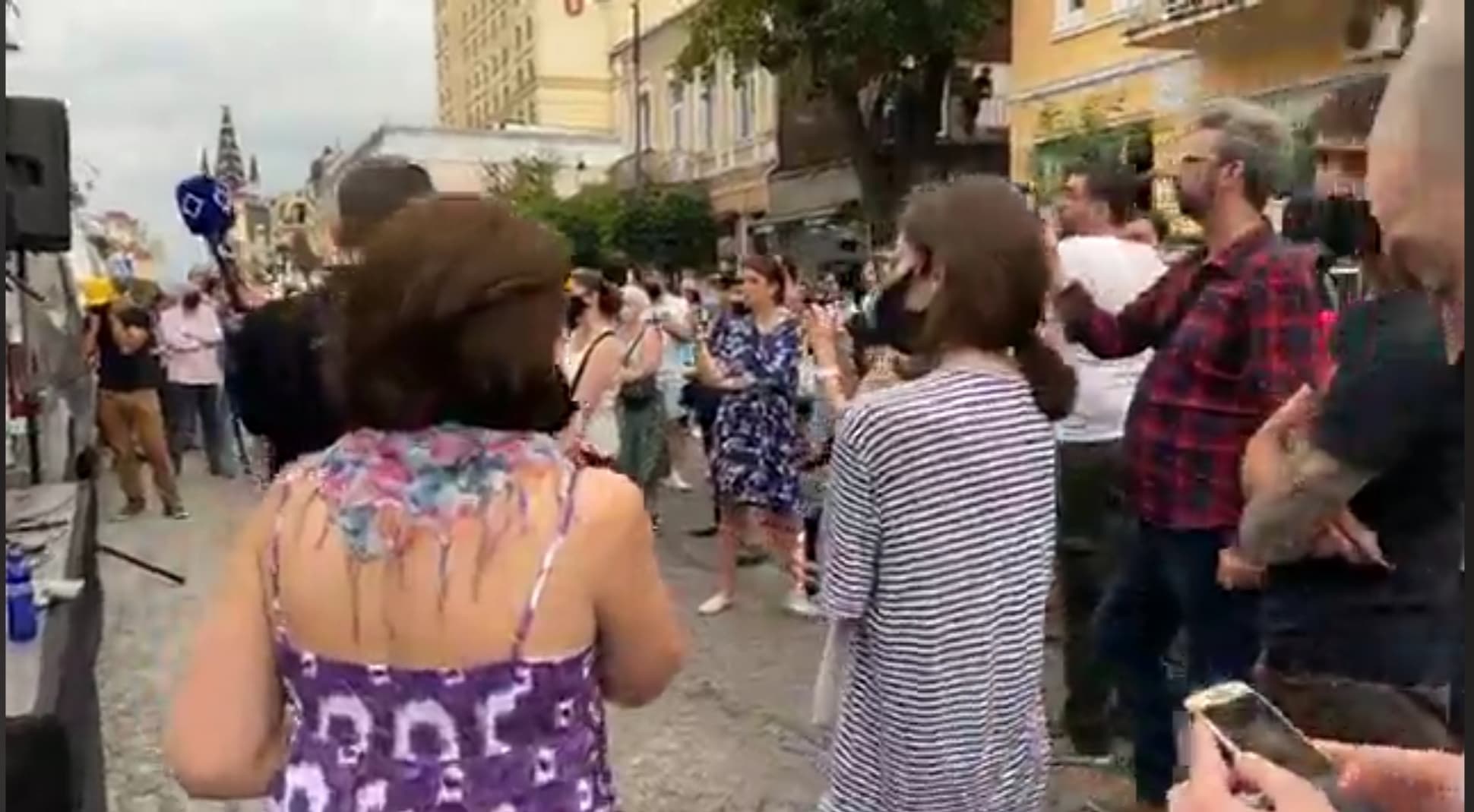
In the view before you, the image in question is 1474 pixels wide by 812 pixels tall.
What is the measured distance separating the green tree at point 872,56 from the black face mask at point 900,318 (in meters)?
19.9

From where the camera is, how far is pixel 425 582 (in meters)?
2.10

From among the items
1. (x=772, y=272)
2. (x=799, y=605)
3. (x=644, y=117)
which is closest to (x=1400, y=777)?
(x=799, y=605)

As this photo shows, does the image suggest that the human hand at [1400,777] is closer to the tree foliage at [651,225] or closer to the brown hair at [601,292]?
the brown hair at [601,292]

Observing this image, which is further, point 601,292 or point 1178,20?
point 1178,20

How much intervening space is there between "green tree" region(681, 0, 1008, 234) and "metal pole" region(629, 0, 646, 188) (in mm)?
16583

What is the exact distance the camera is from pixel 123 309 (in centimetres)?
1255

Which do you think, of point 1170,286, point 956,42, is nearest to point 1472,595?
point 1170,286

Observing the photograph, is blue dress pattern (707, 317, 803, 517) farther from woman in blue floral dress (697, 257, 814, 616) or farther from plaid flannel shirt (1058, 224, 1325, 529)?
plaid flannel shirt (1058, 224, 1325, 529)

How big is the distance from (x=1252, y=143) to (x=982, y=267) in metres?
1.28

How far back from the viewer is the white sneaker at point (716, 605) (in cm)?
793

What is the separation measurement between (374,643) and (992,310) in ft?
4.41

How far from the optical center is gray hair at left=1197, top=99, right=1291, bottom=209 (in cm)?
401

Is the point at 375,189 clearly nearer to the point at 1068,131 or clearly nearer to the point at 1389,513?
the point at 1389,513

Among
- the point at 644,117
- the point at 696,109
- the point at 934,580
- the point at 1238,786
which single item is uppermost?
the point at 644,117
